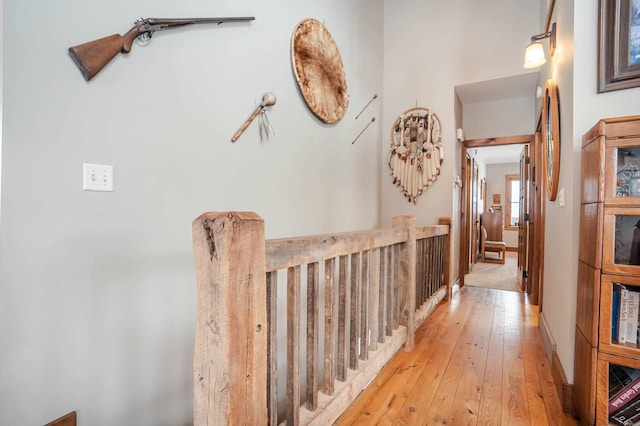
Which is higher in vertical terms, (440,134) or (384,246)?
(440,134)

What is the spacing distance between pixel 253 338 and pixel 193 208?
1.01 metres

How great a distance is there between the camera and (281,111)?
7.54 ft

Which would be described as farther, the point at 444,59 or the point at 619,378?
the point at 444,59

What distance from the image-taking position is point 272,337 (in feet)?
3.35

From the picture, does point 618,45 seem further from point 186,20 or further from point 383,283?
point 186,20

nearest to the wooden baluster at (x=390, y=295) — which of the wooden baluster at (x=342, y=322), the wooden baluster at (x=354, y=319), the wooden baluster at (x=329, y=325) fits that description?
the wooden baluster at (x=354, y=319)

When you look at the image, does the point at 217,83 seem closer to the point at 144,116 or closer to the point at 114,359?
the point at 144,116

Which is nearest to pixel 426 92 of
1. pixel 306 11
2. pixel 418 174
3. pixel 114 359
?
pixel 418 174

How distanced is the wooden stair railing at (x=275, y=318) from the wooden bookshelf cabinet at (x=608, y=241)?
96 cm

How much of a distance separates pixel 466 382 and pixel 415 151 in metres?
2.84

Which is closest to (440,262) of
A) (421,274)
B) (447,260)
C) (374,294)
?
(447,260)

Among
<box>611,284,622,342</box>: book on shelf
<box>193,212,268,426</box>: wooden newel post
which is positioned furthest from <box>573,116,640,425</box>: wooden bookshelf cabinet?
<box>193,212,268,426</box>: wooden newel post

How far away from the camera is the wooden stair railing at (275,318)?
0.78 m

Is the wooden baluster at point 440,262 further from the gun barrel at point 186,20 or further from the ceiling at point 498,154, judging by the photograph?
the ceiling at point 498,154
